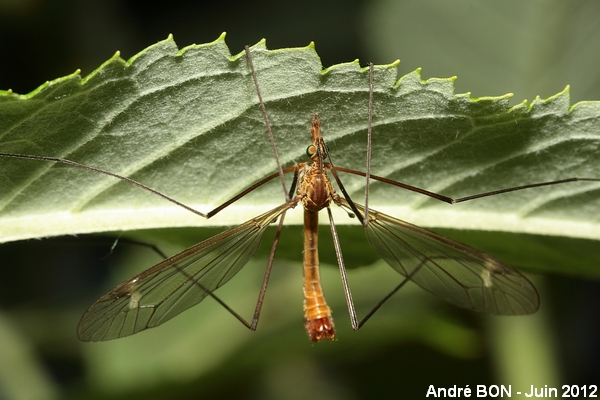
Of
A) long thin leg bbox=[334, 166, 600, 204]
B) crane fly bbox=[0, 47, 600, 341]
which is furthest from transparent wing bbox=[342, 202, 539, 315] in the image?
long thin leg bbox=[334, 166, 600, 204]

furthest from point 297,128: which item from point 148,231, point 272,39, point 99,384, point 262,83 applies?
point 99,384

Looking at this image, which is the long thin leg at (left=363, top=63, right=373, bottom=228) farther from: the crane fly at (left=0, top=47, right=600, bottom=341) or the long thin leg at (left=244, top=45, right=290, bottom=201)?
the long thin leg at (left=244, top=45, right=290, bottom=201)

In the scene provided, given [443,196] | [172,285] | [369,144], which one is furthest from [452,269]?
[172,285]

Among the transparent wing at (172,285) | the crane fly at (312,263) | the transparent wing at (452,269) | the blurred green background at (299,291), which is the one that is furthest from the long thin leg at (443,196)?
the blurred green background at (299,291)

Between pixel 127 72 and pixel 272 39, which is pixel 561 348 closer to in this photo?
pixel 272 39

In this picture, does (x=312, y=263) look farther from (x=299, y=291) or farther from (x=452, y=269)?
(x=299, y=291)

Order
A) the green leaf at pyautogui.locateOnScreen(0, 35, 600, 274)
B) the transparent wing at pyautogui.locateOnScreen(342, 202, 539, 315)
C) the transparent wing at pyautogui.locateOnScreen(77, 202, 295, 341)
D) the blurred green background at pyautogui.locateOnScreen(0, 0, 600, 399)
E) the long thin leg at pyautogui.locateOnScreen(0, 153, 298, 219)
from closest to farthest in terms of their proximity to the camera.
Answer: the green leaf at pyautogui.locateOnScreen(0, 35, 600, 274), the long thin leg at pyautogui.locateOnScreen(0, 153, 298, 219), the transparent wing at pyautogui.locateOnScreen(77, 202, 295, 341), the transparent wing at pyautogui.locateOnScreen(342, 202, 539, 315), the blurred green background at pyautogui.locateOnScreen(0, 0, 600, 399)
